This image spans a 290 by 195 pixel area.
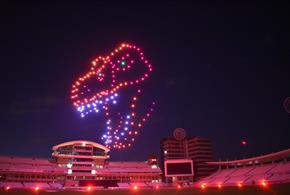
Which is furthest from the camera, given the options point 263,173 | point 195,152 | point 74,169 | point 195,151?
point 195,151

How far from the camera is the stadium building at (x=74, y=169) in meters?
71.4

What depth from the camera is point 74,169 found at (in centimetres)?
8219

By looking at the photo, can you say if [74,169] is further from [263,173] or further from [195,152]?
[195,152]

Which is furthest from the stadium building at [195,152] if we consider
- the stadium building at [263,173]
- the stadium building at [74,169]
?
the stadium building at [263,173]

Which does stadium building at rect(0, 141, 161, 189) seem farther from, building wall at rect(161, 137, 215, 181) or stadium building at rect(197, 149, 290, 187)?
building wall at rect(161, 137, 215, 181)

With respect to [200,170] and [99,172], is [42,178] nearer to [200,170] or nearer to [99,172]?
[99,172]

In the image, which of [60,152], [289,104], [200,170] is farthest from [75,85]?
[200,170]

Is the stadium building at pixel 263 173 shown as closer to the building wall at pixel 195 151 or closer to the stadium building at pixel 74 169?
the stadium building at pixel 74 169

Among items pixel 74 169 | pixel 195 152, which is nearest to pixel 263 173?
pixel 74 169

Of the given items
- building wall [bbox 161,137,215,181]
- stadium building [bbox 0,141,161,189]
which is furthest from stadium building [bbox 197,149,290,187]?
building wall [bbox 161,137,215,181]

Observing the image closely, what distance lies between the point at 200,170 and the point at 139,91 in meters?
120

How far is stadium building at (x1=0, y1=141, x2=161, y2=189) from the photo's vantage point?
7138 cm

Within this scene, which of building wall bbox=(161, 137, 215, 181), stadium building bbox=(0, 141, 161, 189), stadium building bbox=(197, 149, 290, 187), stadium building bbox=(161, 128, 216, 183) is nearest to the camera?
stadium building bbox=(197, 149, 290, 187)

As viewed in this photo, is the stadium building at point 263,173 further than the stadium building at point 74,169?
No
